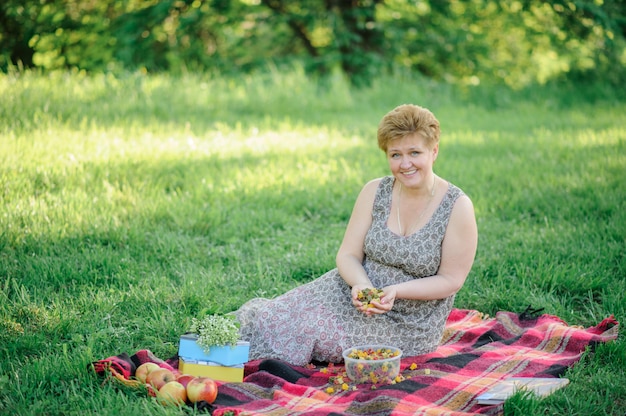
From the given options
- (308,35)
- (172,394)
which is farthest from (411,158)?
(308,35)

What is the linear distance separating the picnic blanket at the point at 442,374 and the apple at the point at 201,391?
0.15 feet

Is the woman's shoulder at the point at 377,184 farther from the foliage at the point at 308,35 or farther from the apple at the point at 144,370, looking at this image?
the foliage at the point at 308,35

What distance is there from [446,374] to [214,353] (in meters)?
1.22

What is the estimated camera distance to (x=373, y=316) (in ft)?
12.9

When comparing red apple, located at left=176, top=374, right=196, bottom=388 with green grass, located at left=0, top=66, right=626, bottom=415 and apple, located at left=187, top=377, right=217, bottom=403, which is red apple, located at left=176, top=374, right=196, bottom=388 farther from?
green grass, located at left=0, top=66, right=626, bottom=415

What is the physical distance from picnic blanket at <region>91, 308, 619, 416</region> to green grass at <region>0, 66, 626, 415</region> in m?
0.21

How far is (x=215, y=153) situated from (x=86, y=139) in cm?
137

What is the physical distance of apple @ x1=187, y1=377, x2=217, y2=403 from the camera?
10.7ft

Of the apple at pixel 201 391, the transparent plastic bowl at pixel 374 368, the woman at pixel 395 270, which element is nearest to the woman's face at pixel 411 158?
the woman at pixel 395 270

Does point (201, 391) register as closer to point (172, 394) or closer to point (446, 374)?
point (172, 394)

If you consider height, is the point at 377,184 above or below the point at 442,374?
above

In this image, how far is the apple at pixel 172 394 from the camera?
3.26m

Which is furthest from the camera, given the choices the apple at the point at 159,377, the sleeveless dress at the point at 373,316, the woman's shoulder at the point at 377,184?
the woman's shoulder at the point at 377,184

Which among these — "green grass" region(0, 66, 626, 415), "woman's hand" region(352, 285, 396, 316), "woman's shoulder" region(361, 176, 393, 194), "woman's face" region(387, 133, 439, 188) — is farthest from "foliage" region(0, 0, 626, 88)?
"woman's hand" region(352, 285, 396, 316)
